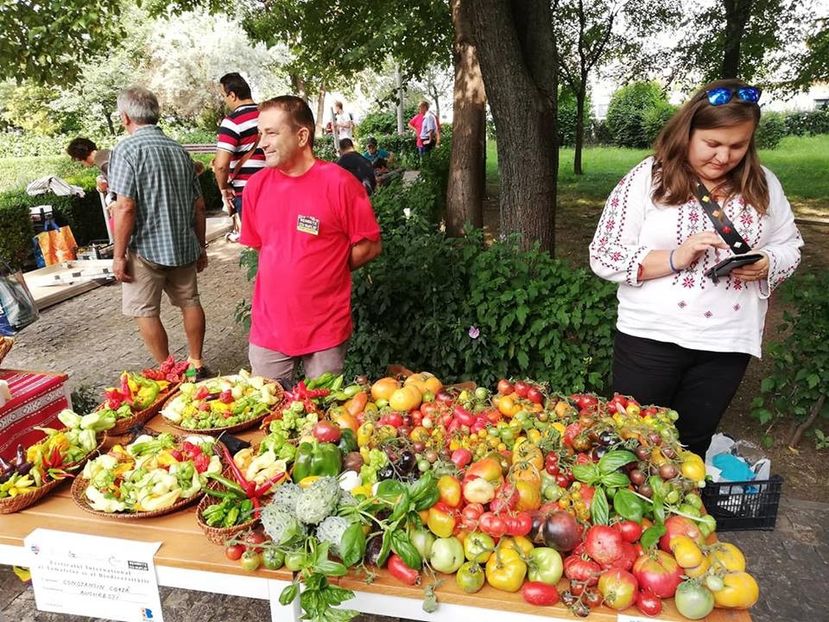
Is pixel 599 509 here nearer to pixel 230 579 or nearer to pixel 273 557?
pixel 273 557

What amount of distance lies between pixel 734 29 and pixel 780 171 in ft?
34.5

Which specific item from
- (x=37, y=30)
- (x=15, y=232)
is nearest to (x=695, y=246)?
(x=37, y=30)

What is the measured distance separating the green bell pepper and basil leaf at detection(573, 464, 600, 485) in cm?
76

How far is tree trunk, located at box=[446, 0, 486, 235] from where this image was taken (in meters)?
7.05

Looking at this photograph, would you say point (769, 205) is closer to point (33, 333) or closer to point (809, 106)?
point (33, 333)

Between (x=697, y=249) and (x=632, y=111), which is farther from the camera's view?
(x=632, y=111)

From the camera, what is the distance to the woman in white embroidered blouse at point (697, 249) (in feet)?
7.04

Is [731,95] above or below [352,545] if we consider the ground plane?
above

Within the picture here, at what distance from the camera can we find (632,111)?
29000mm

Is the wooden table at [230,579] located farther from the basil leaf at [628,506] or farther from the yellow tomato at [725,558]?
the basil leaf at [628,506]

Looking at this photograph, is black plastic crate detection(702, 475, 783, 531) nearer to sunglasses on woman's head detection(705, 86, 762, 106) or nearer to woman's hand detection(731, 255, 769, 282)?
woman's hand detection(731, 255, 769, 282)

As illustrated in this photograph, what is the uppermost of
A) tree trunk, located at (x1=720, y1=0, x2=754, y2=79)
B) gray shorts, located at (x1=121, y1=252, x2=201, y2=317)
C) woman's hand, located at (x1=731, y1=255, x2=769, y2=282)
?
tree trunk, located at (x1=720, y1=0, x2=754, y2=79)

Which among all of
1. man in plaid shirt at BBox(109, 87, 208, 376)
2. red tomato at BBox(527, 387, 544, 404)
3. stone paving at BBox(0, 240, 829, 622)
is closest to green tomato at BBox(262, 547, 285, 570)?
red tomato at BBox(527, 387, 544, 404)

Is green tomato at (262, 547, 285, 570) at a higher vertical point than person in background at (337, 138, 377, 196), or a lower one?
lower
